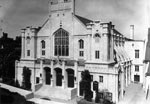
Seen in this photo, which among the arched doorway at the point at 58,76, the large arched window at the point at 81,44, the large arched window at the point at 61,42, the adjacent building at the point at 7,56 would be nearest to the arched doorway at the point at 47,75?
the arched doorway at the point at 58,76

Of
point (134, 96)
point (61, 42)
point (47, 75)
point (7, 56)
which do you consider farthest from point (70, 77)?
point (7, 56)

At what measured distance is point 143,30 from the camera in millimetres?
Answer: 7605

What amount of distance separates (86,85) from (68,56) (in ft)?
10.1

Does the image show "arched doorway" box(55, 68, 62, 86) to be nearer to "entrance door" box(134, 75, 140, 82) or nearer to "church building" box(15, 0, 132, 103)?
"church building" box(15, 0, 132, 103)

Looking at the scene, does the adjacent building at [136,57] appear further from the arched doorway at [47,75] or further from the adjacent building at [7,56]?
the adjacent building at [7,56]

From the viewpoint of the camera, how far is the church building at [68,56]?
39.0 feet

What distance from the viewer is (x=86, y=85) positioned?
1184cm

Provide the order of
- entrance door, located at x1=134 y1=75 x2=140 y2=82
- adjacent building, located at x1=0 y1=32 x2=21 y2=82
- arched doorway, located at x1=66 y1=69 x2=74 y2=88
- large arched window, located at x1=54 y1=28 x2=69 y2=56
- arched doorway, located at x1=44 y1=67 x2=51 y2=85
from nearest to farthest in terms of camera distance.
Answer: adjacent building, located at x1=0 y1=32 x2=21 y2=82 → arched doorway, located at x1=66 y1=69 x2=74 y2=88 → large arched window, located at x1=54 y1=28 x2=69 y2=56 → arched doorway, located at x1=44 y1=67 x2=51 y2=85 → entrance door, located at x1=134 y1=75 x2=140 y2=82

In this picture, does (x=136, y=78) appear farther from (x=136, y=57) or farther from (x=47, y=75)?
(x=47, y=75)

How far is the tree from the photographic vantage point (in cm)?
1175

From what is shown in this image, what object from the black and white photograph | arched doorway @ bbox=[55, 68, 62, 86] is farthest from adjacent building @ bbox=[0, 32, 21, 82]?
arched doorway @ bbox=[55, 68, 62, 86]

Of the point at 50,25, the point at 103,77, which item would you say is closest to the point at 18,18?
the point at 50,25

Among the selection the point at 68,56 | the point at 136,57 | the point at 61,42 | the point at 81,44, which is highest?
the point at 61,42

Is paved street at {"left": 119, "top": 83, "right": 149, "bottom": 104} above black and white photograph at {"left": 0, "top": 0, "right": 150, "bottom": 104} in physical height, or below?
below
